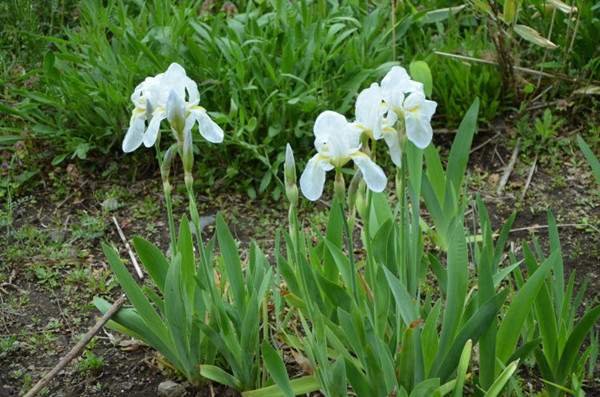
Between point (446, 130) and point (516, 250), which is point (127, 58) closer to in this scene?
point (446, 130)

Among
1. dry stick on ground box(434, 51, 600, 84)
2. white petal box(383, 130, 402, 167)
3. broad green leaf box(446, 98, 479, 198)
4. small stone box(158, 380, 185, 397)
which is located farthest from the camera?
dry stick on ground box(434, 51, 600, 84)

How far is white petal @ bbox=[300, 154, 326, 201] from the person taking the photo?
1.59 metres

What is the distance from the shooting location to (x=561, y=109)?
3.41 m

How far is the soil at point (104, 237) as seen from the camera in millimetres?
2324

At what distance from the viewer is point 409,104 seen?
1.66 m

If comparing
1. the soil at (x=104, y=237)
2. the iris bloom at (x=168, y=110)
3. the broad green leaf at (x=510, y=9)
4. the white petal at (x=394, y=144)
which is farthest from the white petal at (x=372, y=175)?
the broad green leaf at (x=510, y=9)

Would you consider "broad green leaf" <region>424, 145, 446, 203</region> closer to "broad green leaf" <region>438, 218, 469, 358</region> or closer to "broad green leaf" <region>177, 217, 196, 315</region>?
"broad green leaf" <region>438, 218, 469, 358</region>

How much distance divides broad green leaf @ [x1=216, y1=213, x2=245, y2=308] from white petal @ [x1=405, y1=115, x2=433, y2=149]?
23.6 inches

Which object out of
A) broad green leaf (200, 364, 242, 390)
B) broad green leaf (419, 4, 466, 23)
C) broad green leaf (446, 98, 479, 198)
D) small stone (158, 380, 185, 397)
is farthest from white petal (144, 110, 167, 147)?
broad green leaf (419, 4, 466, 23)

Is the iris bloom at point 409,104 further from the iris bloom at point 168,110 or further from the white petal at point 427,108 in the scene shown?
the iris bloom at point 168,110

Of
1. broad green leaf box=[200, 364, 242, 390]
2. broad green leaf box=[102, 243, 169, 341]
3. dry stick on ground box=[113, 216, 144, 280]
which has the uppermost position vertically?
broad green leaf box=[102, 243, 169, 341]

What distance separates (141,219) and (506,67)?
1640 mm

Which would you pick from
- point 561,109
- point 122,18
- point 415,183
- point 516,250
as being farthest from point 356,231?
point 122,18

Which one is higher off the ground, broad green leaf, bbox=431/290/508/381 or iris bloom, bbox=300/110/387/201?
iris bloom, bbox=300/110/387/201
